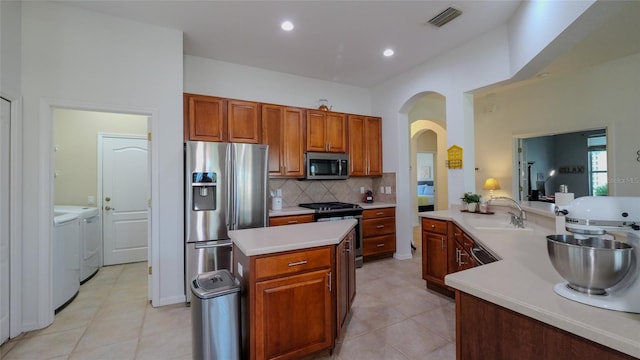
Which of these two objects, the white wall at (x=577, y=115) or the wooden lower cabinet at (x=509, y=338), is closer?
the wooden lower cabinet at (x=509, y=338)

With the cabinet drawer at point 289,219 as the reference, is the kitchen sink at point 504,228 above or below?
above

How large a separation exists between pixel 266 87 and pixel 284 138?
2.99 ft

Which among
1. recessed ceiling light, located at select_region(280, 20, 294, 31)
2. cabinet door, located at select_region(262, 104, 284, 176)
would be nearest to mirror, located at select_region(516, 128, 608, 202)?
cabinet door, located at select_region(262, 104, 284, 176)

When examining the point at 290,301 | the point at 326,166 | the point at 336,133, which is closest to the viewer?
the point at 290,301

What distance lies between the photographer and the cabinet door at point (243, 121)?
363cm

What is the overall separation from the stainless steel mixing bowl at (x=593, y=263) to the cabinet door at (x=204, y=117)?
3409 mm

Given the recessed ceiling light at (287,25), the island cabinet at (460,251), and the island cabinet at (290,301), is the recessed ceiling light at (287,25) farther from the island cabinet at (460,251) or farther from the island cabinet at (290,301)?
the island cabinet at (460,251)

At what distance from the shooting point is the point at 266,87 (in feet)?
14.0

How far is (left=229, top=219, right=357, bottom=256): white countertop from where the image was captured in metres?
1.78

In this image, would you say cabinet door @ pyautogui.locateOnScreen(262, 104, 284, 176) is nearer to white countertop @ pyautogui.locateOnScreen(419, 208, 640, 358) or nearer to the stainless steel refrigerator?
the stainless steel refrigerator

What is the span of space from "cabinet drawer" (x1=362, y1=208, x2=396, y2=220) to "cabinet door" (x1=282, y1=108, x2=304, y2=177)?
3.84 feet

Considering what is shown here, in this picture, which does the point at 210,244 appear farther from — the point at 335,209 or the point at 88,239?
the point at 88,239

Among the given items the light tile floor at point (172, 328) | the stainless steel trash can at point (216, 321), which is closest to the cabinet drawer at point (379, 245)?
the light tile floor at point (172, 328)

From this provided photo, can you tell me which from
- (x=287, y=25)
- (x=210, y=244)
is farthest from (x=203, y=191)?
(x=287, y=25)
